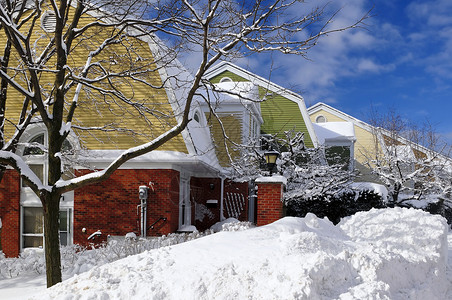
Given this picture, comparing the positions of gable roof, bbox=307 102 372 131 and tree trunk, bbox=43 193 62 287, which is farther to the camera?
gable roof, bbox=307 102 372 131

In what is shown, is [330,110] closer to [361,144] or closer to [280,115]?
[361,144]

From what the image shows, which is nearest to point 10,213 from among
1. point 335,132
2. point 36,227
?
point 36,227

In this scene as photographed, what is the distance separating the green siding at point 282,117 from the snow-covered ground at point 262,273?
576 inches

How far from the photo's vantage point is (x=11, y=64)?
1285cm

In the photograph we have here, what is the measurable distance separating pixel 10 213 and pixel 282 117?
44.7ft

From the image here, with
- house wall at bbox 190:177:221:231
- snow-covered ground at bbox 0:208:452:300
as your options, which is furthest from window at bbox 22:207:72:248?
snow-covered ground at bbox 0:208:452:300

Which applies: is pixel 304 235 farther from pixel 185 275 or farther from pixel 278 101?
pixel 278 101

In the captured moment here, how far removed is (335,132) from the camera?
2458cm

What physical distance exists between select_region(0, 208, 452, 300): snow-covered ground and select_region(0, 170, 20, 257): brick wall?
8.64 meters

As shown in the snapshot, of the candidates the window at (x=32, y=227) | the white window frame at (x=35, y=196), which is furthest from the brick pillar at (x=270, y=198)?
the window at (x=32, y=227)

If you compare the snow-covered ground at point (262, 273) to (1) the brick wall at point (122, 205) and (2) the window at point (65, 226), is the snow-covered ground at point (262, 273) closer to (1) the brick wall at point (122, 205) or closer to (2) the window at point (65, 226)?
(1) the brick wall at point (122, 205)

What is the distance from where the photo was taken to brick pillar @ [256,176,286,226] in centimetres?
1038

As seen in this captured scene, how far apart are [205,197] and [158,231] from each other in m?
3.75

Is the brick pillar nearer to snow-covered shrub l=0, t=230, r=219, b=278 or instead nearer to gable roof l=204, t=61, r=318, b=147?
snow-covered shrub l=0, t=230, r=219, b=278
